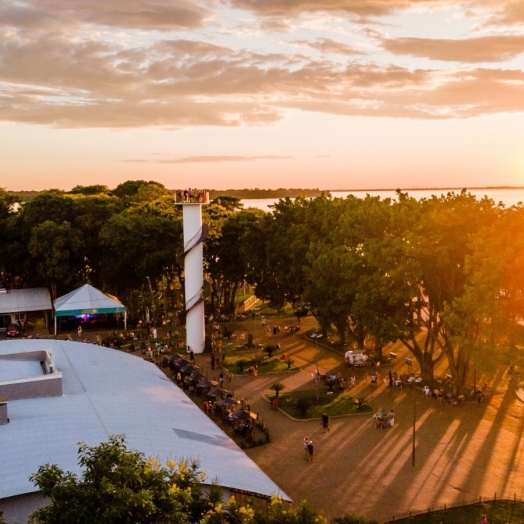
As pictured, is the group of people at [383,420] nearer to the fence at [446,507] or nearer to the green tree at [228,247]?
the fence at [446,507]

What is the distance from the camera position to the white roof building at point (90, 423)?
64.6ft

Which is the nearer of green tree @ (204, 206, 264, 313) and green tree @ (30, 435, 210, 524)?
green tree @ (30, 435, 210, 524)

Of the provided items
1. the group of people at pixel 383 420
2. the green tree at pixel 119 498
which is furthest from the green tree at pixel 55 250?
the green tree at pixel 119 498

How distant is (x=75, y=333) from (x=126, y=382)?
29.3 m

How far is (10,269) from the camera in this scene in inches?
2589

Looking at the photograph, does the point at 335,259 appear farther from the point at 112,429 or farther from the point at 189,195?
the point at 112,429

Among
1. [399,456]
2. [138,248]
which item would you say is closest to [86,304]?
[138,248]

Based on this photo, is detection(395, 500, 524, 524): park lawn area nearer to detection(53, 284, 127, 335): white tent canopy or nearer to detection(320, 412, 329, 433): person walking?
detection(320, 412, 329, 433): person walking

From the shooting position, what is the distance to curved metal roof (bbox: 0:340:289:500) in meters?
20.0

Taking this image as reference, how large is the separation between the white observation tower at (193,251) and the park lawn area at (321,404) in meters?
14.0

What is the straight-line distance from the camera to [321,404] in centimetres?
3600

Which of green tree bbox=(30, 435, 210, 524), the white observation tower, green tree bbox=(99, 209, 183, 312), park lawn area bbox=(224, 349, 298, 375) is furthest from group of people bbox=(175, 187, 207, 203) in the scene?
green tree bbox=(30, 435, 210, 524)

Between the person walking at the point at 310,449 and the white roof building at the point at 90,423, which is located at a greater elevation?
the white roof building at the point at 90,423

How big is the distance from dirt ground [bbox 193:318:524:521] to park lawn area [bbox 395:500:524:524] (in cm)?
61
